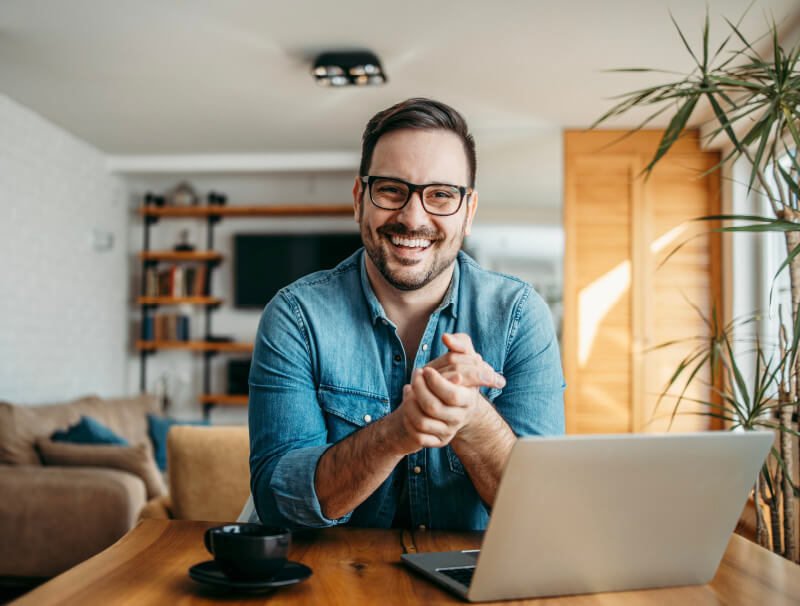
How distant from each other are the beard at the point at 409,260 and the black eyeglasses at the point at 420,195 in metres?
0.04

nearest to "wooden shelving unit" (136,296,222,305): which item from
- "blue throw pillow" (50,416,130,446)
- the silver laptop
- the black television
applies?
the black television

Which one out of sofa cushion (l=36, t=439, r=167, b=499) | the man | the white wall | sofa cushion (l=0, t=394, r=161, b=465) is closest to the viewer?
the man

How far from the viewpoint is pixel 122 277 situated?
5.99m

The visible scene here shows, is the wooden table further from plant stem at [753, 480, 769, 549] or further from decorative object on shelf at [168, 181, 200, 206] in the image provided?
decorative object on shelf at [168, 181, 200, 206]

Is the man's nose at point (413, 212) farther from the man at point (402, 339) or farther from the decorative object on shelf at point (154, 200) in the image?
the decorative object on shelf at point (154, 200)

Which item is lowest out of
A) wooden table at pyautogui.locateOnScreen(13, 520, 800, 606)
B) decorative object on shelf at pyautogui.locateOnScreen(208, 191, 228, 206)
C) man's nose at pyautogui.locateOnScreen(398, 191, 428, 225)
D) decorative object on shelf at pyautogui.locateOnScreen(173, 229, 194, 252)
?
wooden table at pyautogui.locateOnScreen(13, 520, 800, 606)

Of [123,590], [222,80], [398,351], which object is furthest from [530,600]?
[222,80]

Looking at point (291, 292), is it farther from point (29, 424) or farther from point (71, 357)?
point (71, 357)

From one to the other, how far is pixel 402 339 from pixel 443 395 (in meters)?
0.50

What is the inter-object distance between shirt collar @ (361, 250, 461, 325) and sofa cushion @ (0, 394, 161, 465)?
2782mm

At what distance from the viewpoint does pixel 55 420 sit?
13.1 feet

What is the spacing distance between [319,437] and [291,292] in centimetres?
29

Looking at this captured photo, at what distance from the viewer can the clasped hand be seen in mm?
909

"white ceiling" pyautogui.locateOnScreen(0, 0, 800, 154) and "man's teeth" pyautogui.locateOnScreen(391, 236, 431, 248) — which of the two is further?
"white ceiling" pyautogui.locateOnScreen(0, 0, 800, 154)
